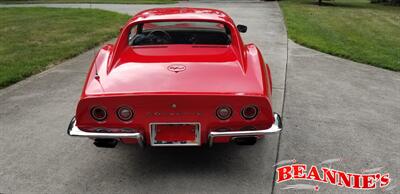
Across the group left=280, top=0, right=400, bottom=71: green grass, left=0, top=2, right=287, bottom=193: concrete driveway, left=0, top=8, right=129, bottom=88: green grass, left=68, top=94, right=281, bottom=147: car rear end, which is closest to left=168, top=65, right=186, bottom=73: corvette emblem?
left=68, top=94, right=281, bottom=147: car rear end

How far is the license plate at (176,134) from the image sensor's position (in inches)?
122

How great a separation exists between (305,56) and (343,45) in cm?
184

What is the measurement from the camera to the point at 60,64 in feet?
24.6

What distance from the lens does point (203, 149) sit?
3.90 m

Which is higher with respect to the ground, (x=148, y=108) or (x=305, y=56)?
(x=148, y=108)

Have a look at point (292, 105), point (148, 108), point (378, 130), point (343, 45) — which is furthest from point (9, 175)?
point (343, 45)

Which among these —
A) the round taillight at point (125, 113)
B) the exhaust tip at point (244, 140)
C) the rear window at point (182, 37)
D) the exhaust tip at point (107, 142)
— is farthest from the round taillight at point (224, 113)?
the rear window at point (182, 37)

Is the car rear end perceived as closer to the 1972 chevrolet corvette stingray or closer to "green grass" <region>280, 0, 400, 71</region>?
the 1972 chevrolet corvette stingray

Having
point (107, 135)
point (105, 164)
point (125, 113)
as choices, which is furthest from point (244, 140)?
point (105, 164)

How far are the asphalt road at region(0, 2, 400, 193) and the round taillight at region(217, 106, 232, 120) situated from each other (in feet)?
2.06

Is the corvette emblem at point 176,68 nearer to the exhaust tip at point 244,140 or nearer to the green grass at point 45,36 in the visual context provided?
the exhaust tip at point 244,140

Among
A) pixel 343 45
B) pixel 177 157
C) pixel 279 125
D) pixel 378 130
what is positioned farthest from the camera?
pixel 343 45

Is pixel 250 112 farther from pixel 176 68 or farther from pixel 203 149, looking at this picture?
pixel 203 149

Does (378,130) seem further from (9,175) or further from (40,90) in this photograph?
(40,90)
